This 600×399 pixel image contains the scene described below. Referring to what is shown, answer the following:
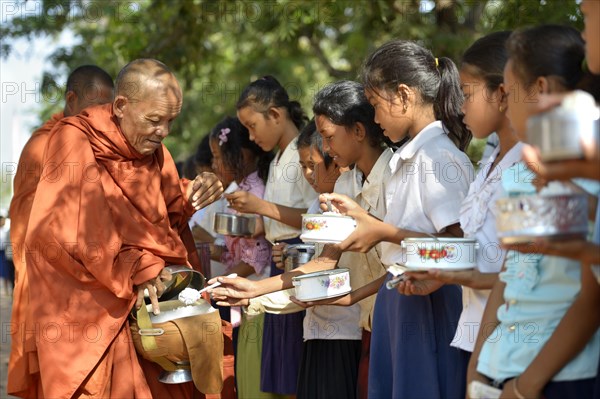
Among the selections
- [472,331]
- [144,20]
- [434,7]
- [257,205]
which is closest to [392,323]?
[472,331]

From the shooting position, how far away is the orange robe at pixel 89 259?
168 inches

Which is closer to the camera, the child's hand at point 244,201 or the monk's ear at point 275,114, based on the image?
the child's hand at point 244,201

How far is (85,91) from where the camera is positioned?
6.03 meters

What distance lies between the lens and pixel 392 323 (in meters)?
3.62

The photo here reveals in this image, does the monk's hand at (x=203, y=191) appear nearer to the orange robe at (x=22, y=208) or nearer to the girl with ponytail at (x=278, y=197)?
the girl with ponytail at (x=278, y=197)

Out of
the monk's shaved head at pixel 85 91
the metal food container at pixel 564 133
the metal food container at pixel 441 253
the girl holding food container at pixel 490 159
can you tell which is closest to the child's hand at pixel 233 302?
the girl holding food container at pixel 490 159

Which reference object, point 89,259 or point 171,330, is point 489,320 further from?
point 89,259

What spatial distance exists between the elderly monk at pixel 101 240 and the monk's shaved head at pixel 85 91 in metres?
1.42

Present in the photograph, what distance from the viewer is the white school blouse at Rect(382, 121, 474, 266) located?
3.50 m

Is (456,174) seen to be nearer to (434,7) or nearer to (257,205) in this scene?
(257,205)

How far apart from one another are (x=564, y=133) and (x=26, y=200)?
14.4 feet

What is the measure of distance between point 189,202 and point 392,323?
1645 mm

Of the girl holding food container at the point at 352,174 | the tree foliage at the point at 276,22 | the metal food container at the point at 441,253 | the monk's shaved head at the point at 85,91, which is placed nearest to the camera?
the metal food container at the point at 441,253

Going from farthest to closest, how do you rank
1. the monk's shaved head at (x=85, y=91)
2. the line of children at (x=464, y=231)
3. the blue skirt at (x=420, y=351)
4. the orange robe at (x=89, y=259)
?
1. the monk's shaved head at (x=85, y=91)
2. the orange robe at (x=89, y=259)
3. the blue skirt at (x=420, y=351)
4. the line of children at (x=464, y=231)
